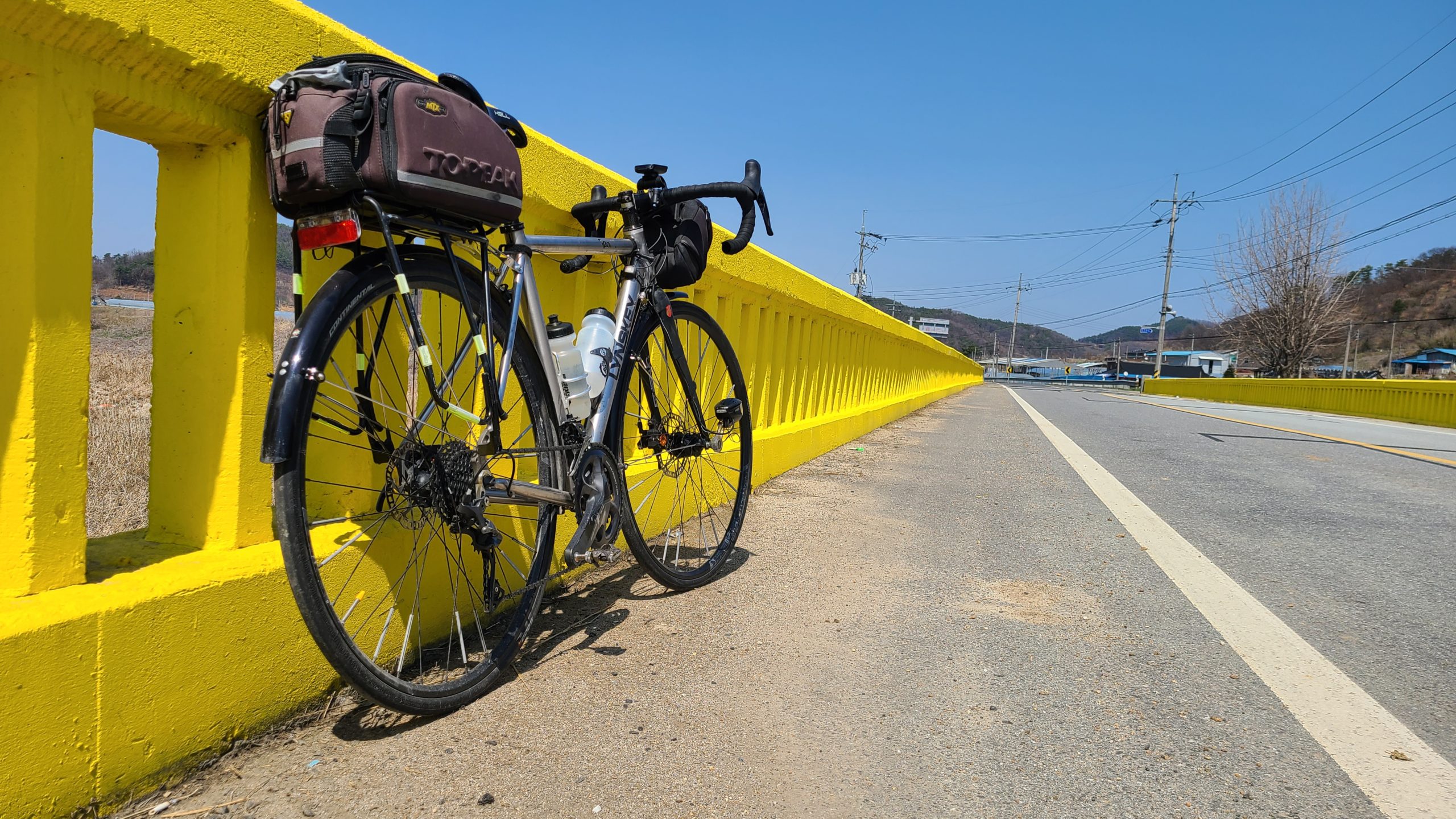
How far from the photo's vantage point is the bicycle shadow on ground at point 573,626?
1854 millimetres

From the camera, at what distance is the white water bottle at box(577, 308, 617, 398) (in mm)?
2521

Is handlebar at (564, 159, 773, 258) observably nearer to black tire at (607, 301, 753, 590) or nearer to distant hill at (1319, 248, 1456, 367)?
black tire at (607, 301, 753, 590)

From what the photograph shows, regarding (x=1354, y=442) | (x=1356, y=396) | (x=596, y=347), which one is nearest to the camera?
(x=596, y=347)

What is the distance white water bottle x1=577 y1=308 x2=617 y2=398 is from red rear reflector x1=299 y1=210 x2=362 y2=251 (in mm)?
929

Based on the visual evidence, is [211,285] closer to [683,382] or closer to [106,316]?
[683,382]

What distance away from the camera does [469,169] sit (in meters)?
1.78

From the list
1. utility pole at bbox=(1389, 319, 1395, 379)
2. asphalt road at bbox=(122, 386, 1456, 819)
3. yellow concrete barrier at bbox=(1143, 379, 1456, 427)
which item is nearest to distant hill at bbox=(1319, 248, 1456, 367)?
utility pole at bbox=(1389, 319, 1395, 379)

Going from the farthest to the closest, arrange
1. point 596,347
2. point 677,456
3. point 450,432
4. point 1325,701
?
1. point 677,456
2. point 596,347
3. point 1325,701
4. point 450,432

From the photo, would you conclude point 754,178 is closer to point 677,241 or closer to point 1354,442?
point 677,241

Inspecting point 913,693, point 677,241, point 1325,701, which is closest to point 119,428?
point 677,241

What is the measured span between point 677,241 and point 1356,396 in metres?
23.6

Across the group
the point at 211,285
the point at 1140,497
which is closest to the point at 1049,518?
the point at 1140,497

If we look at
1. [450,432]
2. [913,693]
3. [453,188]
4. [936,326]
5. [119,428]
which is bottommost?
[913,693]

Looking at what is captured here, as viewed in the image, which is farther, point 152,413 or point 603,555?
point 603,555
